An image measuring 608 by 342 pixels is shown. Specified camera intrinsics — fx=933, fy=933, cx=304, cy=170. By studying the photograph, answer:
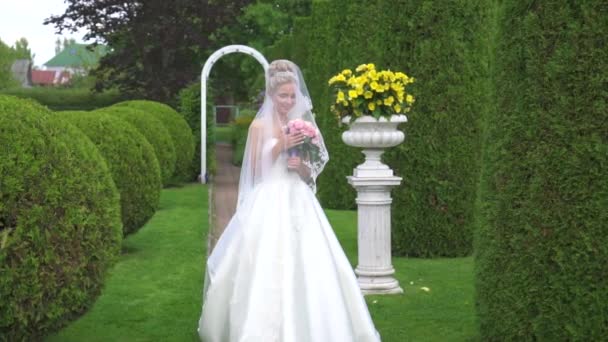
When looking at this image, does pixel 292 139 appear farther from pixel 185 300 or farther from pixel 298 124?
pixel 185 300

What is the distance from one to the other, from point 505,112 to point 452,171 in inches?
189

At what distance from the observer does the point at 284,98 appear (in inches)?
261

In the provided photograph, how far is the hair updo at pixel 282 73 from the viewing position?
6605mm

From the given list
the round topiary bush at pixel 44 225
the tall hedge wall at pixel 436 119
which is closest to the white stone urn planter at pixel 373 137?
the tall hedge wall at pixel 436 119

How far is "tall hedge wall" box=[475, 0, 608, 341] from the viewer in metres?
5.45

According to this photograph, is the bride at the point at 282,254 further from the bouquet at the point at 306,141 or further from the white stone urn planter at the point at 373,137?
the white stone urn planter at the point at 373,137

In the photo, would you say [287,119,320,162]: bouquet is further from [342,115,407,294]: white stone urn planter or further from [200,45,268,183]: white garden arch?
[200,45,268,183]: white garden arch

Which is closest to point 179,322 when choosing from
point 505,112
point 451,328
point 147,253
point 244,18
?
point 451,328

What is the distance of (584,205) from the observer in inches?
216

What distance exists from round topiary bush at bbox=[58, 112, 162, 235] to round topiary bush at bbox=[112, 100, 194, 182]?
871 centimetres

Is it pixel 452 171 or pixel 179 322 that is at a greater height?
pixel 452 171

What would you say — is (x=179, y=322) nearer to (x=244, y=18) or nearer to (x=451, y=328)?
(x=451, y=328)

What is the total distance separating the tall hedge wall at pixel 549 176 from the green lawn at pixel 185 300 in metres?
1.27

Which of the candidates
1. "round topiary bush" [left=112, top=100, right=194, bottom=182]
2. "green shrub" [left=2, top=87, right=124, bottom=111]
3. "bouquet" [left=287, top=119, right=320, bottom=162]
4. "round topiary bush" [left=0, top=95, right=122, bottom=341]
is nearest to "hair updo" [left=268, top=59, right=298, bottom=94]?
"bouquet" [left=287, top=119, right=320, bottom=162]
